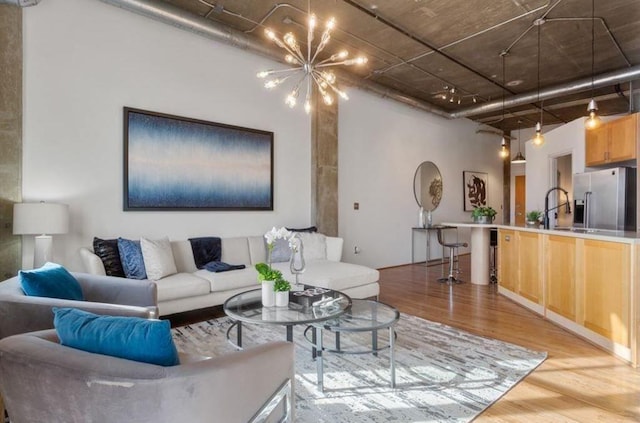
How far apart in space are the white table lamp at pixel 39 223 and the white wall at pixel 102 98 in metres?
0.37

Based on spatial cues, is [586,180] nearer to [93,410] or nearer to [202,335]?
[202,335]

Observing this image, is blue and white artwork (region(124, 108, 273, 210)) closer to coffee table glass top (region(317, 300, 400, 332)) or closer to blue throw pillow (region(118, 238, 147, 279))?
blue throw pillow (region(118, 238, 147, 279))

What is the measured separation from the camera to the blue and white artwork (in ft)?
13.2

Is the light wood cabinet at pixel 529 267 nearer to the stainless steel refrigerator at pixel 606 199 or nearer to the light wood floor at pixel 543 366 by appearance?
the light wood floor at pixel 543 366

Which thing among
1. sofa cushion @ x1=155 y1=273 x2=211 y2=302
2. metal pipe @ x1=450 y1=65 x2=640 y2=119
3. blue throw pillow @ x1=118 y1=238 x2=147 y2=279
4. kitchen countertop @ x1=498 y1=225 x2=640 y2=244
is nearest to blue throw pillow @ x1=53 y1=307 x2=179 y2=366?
sofa cushion @ x1=155 y1=273 x2=211 y2=302

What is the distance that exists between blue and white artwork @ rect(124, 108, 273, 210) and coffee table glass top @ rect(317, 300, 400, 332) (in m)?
2.53

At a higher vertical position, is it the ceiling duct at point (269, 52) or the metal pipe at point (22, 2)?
the ceiling duct at point (269, 52)

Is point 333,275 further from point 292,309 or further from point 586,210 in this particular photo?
point 586,210

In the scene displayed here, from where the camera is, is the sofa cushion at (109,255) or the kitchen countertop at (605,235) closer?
the kitchen countertop at (605,235)

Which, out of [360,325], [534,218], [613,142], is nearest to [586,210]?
[613,142]

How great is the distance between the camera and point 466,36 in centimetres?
479

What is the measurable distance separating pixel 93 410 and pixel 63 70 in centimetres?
368

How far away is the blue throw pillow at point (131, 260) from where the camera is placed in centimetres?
354

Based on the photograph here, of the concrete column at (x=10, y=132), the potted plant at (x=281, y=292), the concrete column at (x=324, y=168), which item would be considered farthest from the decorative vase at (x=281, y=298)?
the concrete column at (x=324, y=168)
